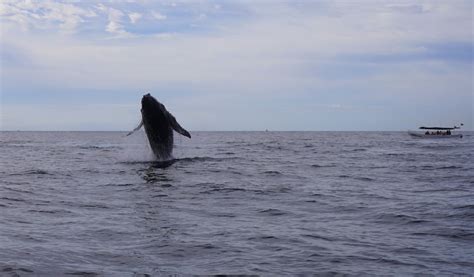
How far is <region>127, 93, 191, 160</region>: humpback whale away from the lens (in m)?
24.9

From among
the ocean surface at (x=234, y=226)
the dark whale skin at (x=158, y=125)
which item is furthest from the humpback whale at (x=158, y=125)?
the ocean surface at (x=234, y=226)

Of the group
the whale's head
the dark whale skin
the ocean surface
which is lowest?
the ocean surface

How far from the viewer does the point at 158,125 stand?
25.9 meters

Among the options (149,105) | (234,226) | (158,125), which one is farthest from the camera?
(158,125)

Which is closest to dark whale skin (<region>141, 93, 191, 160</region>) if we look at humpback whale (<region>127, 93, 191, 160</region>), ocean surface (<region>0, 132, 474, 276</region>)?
humpback whale (<region>127, 93, 191, 160</region>)

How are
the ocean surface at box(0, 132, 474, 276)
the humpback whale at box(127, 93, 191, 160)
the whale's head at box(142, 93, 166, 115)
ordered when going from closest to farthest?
1. the ocean surface at box(0, 132, 474, 276)
2. the whale's head at box(142, 93, 166, 115)
3. the humpback whale at box(127, 93, 191, 160)

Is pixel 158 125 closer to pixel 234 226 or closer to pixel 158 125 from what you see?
pixel 158 125

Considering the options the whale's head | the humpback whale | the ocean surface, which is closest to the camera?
the ocean surface

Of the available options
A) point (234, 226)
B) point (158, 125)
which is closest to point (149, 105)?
point (158, 125)

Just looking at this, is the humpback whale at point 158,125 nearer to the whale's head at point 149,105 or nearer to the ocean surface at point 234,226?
the whale's head at point 149,105

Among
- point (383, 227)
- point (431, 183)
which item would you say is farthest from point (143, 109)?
point (383, 227)

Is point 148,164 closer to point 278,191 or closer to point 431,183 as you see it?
point 278,191

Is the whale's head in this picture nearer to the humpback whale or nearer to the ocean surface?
the humpback whale

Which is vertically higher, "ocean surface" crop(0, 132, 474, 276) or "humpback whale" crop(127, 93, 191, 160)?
"humpback whale" crop(127, 93, 191, 160)
